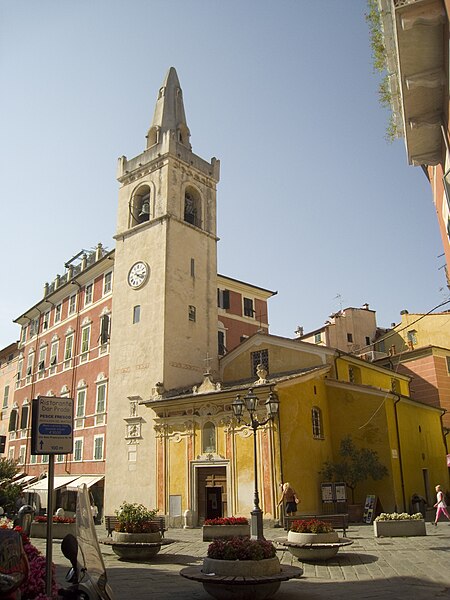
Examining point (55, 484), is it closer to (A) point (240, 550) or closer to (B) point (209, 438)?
(B) point (209, 438)

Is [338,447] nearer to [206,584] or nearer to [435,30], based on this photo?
[206,584]

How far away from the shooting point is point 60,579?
386 inches

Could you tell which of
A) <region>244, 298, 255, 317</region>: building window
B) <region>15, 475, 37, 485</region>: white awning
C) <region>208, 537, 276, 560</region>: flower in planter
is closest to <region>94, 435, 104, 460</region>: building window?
<region>15, 475, 37, 485</region>: white awning

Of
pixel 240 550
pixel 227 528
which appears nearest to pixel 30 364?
pixel 227 528

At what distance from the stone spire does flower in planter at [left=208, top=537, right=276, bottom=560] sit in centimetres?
2739

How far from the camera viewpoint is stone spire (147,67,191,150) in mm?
33000

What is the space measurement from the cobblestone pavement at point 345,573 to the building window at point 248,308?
73.2ft

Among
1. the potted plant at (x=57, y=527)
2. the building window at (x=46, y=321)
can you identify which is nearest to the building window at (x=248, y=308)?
the building window at (x=46, y=321)

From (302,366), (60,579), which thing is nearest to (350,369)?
(302,366)

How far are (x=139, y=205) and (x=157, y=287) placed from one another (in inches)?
273

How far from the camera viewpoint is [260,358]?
89.2 feet

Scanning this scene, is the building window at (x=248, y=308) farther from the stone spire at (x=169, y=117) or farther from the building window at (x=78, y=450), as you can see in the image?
the building window at (x=78, y=450)

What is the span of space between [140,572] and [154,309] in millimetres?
18360

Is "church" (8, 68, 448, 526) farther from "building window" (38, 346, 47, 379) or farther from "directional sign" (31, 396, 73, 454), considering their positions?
"directional sign" (31, 396, 73, 454)
